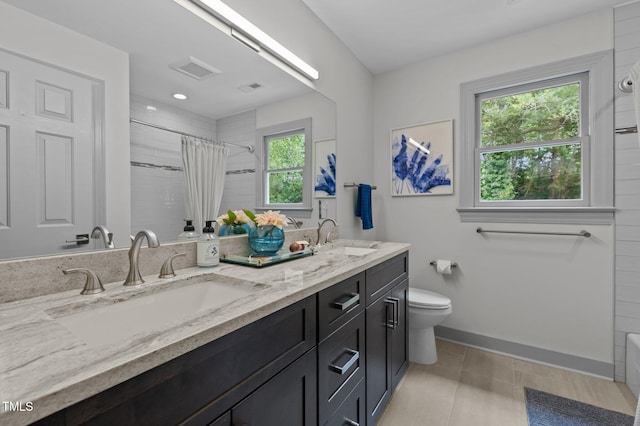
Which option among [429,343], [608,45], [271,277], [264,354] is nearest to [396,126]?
[608,45]

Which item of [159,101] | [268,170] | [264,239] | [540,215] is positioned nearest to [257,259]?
[264,239]

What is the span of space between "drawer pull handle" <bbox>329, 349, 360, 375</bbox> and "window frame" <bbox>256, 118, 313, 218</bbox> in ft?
2.70

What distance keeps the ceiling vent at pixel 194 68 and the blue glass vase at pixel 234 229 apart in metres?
0.67

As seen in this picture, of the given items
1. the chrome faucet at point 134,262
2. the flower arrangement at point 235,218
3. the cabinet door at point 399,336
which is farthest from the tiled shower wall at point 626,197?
the chrome faucet at point 134,262

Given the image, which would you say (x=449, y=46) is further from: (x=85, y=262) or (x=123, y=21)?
(x=85, y=262)

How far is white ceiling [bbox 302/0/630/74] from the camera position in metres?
1.89

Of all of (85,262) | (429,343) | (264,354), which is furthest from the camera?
(429,343)

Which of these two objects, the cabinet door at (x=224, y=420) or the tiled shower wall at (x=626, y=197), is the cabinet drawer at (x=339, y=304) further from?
the tiled shower wall at (x=626, y=197)

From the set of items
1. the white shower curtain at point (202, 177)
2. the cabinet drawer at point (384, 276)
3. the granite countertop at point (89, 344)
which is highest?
the white shower curtain at point (202, 177)

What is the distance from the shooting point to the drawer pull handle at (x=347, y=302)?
110cm

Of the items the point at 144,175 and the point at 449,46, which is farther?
the point at 449,46

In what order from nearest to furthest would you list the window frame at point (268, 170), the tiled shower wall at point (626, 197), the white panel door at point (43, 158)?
the white panel door at point (43, 158)
the window frame at point (268, 170)
the tiled shower wall at point (626, 197)

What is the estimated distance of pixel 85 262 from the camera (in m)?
0.91

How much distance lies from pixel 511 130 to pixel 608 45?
2.31 ft
